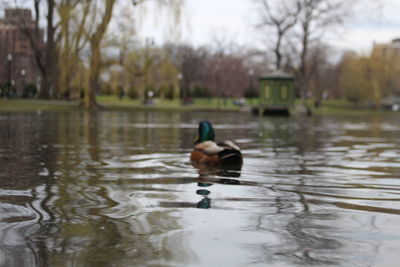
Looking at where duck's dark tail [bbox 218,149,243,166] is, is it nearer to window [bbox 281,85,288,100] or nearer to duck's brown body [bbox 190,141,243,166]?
duck's brown body [bbox 190,141,243,166]

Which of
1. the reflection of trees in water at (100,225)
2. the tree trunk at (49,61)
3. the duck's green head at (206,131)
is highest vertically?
the tree trunk at (49,61)

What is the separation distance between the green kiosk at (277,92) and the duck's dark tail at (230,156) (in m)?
49.0

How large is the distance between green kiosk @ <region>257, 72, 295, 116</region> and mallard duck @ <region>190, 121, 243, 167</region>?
158 feet

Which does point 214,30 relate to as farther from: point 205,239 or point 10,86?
point 205,239

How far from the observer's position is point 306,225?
5879 mm

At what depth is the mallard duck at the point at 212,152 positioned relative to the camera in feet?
34.7

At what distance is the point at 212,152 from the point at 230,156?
352 mm

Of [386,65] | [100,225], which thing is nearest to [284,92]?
[386,65]

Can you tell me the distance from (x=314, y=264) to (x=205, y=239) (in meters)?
1.03

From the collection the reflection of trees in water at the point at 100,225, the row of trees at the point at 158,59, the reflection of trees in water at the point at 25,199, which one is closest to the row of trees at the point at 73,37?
the row of trees at the point at 158,59

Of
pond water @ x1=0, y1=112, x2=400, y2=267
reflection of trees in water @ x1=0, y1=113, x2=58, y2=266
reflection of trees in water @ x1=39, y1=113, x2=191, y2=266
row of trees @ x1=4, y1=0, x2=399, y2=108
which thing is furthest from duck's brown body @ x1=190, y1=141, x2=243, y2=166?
row of trees @ x1=4, y1=0, x2=399, y2=108

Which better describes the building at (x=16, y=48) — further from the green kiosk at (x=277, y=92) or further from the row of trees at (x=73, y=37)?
the green kiosk at (x=277, y=92)

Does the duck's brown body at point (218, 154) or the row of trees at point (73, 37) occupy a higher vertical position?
the row of trees at point (73, 37)

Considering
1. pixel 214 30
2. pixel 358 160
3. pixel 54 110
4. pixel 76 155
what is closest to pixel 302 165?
pixel 358 160
